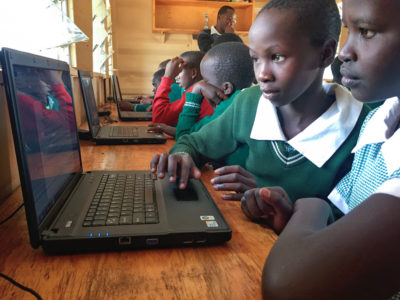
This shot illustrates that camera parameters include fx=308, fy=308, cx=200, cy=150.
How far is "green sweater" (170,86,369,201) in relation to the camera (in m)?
0.83

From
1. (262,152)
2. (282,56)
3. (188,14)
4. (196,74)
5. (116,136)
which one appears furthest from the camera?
(188,14)

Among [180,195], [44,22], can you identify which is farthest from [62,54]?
[180,195]

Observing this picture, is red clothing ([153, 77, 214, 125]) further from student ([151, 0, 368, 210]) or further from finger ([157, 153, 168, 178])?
finger ([157, 153, 168, 178])

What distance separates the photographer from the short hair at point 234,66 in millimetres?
1389

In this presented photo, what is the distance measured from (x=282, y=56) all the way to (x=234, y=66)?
63 cm

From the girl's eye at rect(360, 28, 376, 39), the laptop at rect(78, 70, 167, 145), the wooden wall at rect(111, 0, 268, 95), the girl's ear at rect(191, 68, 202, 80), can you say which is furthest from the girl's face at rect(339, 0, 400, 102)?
the wooden wall at rect(111, 0, 268, 95)

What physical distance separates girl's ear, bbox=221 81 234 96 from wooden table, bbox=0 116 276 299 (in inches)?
37.2

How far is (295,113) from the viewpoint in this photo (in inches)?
35.9

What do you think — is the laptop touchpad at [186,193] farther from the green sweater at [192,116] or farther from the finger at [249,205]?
the green sweater at [192,116]

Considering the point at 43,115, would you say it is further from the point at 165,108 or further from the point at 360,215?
the point at 165,108

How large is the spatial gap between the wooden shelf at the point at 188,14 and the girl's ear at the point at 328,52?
12.6 ft

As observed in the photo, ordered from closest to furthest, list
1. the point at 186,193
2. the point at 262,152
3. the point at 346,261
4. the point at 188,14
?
the point at 346,261 → the point at 186,193 → the point at 262,152 → the point at 188,14

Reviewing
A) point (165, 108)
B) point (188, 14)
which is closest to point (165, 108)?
point (165, 108)

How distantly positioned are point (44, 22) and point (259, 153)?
100 cm
